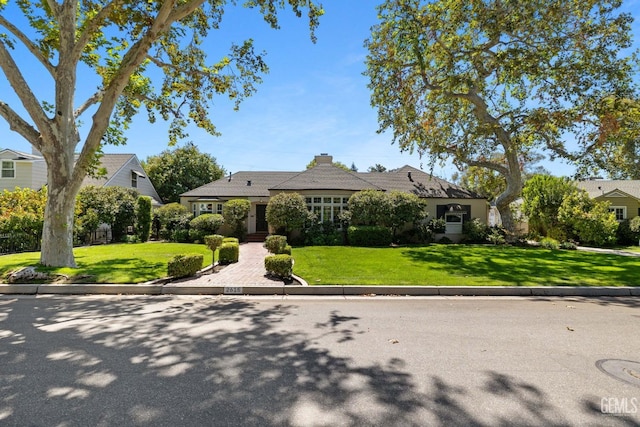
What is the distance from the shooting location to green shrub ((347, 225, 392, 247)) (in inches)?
696

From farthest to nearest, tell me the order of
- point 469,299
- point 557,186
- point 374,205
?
point 557,186, point 374,205, point 469,299

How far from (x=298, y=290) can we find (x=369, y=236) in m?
10.5

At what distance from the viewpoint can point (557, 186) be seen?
71.8 feet

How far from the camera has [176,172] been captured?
34312 millimetres

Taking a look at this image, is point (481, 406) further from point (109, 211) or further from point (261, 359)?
point (109, 211)

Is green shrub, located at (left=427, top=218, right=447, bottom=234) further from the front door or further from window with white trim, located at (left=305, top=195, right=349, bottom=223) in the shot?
the front door

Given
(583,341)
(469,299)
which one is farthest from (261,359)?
(469,299)

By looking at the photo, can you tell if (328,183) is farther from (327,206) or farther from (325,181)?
(327,206)

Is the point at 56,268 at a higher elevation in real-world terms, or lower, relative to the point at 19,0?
lower

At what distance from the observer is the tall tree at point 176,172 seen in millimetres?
33969

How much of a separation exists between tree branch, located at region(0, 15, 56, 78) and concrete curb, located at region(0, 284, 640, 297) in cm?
681

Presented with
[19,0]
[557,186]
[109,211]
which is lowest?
[109,211]

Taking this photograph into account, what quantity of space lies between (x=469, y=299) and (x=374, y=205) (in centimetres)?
1132

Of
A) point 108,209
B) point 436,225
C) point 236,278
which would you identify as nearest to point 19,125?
point 236,278
